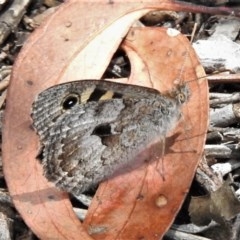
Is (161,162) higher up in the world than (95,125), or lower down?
lower down

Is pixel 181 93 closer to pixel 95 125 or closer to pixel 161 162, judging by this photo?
pixel 161 162

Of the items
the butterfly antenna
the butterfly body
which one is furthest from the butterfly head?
the butterfly antenna

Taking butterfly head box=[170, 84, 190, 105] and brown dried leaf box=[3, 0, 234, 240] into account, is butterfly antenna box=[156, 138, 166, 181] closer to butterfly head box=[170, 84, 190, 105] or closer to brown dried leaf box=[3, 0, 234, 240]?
brown dried leaf box=[3, 0, 234, 240]

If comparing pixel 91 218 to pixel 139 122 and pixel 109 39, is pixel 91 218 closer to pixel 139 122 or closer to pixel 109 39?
pixel 139 122

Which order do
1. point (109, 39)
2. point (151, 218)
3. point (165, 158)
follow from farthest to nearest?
point (109, 39)
point (165, 158)
point (151, 218)

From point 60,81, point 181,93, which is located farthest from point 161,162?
point 60,81

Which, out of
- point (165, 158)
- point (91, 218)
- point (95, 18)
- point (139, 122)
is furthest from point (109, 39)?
point (91, 218)

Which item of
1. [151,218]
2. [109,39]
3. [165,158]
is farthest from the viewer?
[109,39]

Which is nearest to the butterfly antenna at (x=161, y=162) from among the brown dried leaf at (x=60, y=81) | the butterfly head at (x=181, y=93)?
the brown dried leaf at (x=60, y=81)
